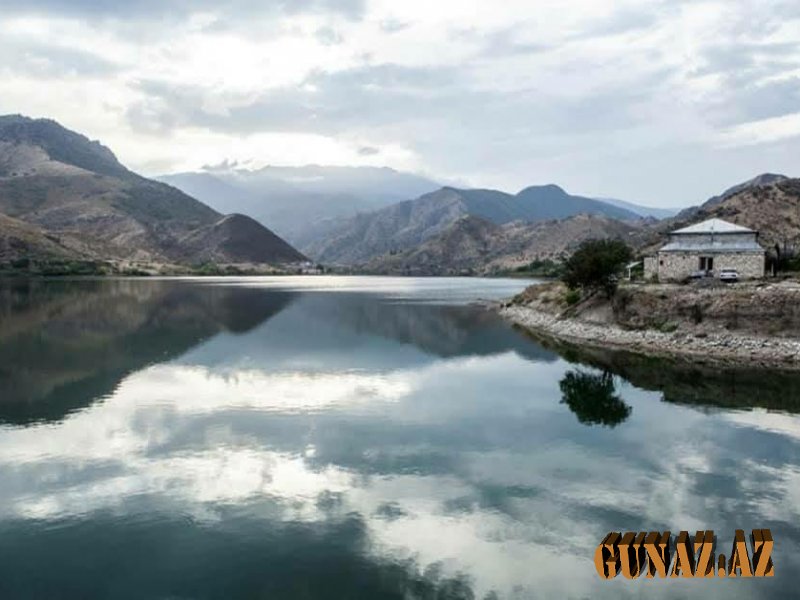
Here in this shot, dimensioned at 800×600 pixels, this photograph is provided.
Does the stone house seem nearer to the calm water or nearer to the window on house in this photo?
the window on house

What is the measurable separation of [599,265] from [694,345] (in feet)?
45.1

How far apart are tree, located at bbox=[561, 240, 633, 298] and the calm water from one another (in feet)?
44.8

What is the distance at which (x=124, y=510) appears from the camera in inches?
772

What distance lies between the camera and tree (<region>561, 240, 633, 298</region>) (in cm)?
6088

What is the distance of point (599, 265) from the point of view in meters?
60.9

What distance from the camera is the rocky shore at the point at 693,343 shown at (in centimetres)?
4468

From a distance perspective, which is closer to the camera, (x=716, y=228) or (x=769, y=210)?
(x=716, y=228)

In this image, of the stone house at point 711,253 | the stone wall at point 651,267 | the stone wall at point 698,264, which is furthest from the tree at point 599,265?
the stone wall at point 651,267

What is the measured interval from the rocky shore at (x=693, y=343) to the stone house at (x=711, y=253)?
8.76 metres

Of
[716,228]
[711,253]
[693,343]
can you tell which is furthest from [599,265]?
[693,343]

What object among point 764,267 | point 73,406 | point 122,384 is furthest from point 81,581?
point 764,267

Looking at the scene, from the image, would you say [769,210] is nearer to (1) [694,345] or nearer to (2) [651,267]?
(2) [651,267]

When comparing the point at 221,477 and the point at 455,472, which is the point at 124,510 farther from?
the point at 455,472

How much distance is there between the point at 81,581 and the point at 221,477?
7307mm
